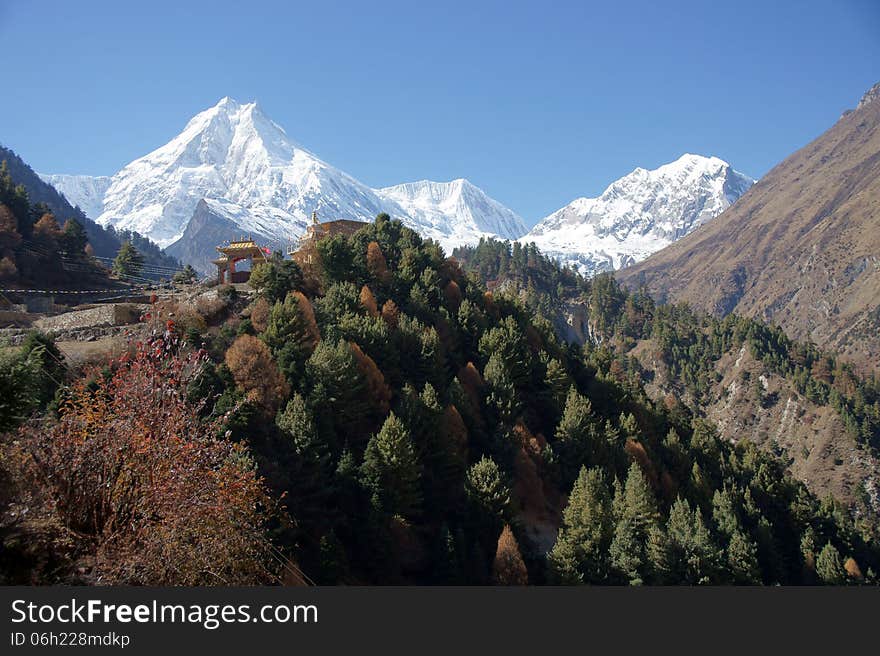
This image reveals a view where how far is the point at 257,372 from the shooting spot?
115 ft

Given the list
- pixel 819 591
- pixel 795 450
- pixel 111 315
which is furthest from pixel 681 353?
pixel 819 591

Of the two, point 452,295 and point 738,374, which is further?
point 738,374

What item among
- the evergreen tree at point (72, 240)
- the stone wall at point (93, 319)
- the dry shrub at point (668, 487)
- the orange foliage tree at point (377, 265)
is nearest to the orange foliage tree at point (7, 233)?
the evergreen tree at point (72, 240)

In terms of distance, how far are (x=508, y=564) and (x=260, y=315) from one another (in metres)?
23.4

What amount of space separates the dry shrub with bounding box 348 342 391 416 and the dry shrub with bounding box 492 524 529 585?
1233 cm

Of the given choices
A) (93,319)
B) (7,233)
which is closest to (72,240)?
(7,233)

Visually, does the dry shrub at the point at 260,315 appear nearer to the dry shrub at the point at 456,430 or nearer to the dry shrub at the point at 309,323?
the dry shrub at the point at 309,323

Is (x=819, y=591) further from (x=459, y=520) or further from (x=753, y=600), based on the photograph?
(x=459, y=520)

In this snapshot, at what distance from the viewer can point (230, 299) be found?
47031mm

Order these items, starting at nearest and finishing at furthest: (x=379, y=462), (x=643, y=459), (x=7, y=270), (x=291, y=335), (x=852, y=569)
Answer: (x=379, y=462)
(x=291, y=335)
(x=852, y=569)
(x=643, y=459)
(x=7, y=270)

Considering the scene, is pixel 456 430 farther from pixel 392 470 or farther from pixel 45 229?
pixel 45 229

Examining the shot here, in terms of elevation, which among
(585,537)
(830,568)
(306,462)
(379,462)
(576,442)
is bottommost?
(830,568)

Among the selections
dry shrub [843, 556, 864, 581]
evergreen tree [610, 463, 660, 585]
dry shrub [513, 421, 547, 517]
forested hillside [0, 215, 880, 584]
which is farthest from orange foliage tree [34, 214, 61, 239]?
dry shrub [843, 556, 864, 581]

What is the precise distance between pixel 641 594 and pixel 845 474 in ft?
369
